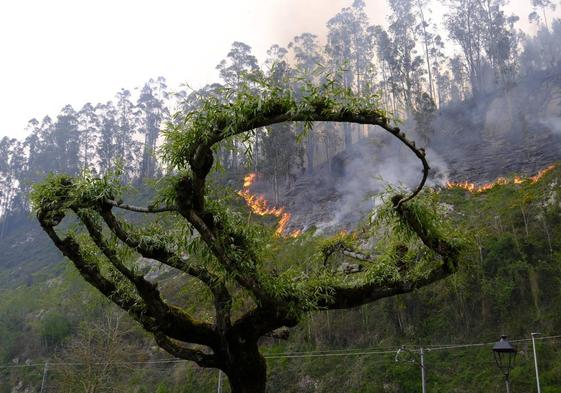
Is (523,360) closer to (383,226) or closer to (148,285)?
(383,226)

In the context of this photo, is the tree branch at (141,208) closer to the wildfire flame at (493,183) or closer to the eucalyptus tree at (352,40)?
the wildfire flame at (493,183)

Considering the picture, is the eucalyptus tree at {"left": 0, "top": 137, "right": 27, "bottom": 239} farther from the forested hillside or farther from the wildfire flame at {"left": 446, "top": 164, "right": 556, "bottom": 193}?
the wildfire flame at {"left": 446, "top": 164, "right": 556, "bottom": 193}

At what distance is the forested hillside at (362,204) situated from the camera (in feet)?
46.8

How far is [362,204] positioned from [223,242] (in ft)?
86.1

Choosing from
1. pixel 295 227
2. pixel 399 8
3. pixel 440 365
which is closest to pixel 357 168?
pixel 295 227

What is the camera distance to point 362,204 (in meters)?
30.0

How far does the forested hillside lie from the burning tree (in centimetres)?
18

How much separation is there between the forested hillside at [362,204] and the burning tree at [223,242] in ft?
0.60

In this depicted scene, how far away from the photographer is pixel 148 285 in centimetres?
458

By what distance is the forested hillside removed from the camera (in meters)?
14.3

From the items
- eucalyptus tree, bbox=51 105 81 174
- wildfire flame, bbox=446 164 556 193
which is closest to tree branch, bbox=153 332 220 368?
wildfire flame, bbox=446 164 556 193

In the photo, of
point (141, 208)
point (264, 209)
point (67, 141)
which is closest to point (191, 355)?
point (141, 208)

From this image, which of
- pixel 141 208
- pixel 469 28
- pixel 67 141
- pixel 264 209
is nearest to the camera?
pixel 141 208

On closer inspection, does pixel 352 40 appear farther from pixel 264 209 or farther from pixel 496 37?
pixel 264 209
